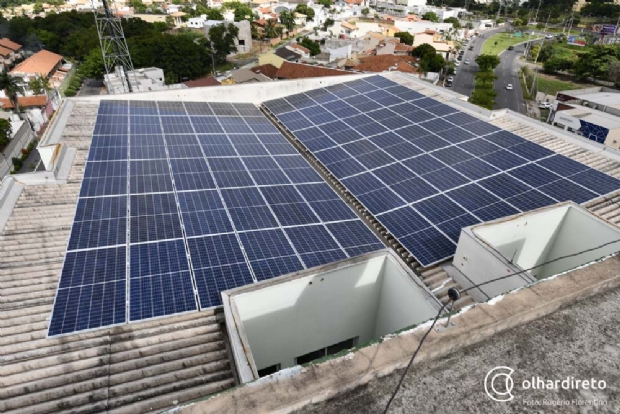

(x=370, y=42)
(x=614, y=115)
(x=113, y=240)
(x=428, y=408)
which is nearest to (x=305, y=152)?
(x=113, y=240)

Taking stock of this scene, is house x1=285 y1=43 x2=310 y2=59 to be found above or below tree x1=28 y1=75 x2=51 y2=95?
above

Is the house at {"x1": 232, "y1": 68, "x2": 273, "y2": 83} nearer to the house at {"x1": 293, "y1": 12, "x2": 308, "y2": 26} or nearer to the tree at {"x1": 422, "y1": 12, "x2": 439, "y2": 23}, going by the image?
the house at {"x1": 293, "y1": 12, "x2": 308, "y2": 26}

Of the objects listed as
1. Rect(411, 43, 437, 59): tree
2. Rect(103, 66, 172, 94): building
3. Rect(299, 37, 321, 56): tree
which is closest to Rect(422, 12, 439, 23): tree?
Rect(411, 43, 437, 59): tree

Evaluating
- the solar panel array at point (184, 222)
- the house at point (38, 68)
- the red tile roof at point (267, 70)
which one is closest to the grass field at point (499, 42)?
the red tile roof at point (267, 70)

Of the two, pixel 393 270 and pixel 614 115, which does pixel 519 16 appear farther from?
pixel 393 270

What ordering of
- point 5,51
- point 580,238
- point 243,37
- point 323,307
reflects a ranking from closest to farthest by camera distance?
1. point 323,307
2. point 580,238
3. point 5,51
4. point 243,37

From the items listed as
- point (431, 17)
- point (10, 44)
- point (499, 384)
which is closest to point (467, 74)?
point (431, 17)

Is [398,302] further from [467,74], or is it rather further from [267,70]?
[467,74]
